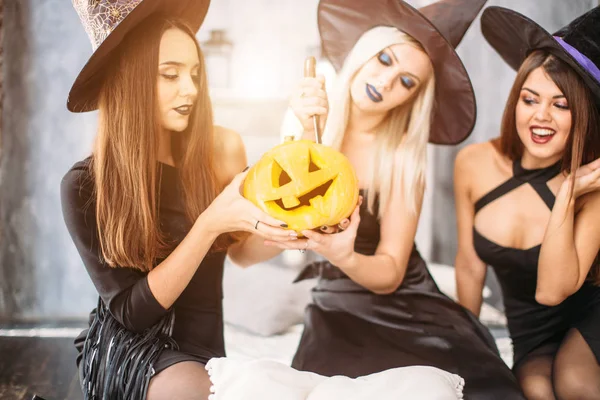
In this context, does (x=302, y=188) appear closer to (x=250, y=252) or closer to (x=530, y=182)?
(x=250, y=252)

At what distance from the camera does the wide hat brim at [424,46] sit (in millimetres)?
1910

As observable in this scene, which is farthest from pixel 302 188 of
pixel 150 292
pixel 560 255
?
pixel 560 255

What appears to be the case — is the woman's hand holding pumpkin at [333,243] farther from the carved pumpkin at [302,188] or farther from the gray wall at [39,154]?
the gray wall at [39,154]

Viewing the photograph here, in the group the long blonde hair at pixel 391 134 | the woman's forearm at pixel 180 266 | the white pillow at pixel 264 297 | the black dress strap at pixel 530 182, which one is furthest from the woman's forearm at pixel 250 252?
the black dress strap at pixel 530 182

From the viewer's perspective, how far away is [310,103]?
193cm

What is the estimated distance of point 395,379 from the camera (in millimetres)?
1650

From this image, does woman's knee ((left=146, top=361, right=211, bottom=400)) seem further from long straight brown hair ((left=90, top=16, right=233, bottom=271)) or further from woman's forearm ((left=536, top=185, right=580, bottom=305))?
woman's forearm ((left=536, top=185, right=580, bottom=305))

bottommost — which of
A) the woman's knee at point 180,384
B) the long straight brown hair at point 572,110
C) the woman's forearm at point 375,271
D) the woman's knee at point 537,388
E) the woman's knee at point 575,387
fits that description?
the woman's knee at point 537,388

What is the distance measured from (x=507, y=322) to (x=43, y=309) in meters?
1.70

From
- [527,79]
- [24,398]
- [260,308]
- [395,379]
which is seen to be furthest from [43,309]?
[527,79]

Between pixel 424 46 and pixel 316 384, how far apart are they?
45.4 inches

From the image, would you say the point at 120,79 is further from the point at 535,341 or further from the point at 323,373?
the point at 535,341

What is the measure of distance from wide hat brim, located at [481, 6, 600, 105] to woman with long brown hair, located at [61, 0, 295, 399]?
1.02 m

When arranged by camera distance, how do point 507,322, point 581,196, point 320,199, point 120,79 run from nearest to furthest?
point 320,199 < point 120,79 < point 581,196 < point 507,322
